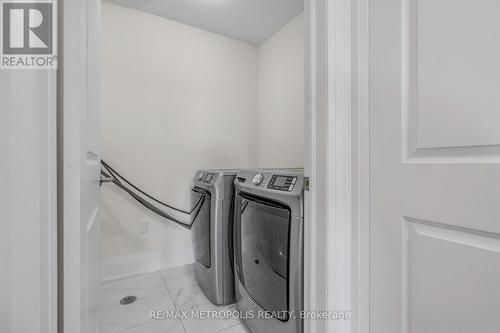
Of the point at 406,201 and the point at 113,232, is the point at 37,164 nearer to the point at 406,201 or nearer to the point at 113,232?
the point at 406,201

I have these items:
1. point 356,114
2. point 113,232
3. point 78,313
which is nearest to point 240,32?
point 356,114

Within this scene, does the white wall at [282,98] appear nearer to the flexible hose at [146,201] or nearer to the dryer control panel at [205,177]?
the dryer control panel at [205,177]

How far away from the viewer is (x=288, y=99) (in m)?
2.15

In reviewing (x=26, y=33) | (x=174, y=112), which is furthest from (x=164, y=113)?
(x=26, y=33)

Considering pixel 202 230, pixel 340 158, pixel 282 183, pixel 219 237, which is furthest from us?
pixel 202 230

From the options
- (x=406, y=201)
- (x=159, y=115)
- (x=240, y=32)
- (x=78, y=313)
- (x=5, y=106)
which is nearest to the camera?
(x=5, y=106)

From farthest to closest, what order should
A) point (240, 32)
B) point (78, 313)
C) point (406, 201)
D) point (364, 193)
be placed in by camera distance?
point (240, 32) < point (364, 193) < point (406, 201) < point (78, 313)

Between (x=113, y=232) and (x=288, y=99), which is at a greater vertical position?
(x=288, y=99)

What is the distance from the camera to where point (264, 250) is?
1.14 meters

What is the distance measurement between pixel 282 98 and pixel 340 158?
1.59m

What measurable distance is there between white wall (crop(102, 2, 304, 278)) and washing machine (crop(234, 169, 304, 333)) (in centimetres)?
95

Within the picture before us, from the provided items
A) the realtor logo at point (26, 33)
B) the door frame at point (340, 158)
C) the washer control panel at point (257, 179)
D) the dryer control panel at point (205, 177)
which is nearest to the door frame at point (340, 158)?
the door frame at point (340, 158)

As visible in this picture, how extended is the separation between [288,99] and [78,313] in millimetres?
2101

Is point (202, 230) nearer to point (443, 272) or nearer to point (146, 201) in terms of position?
point (146, 201)
